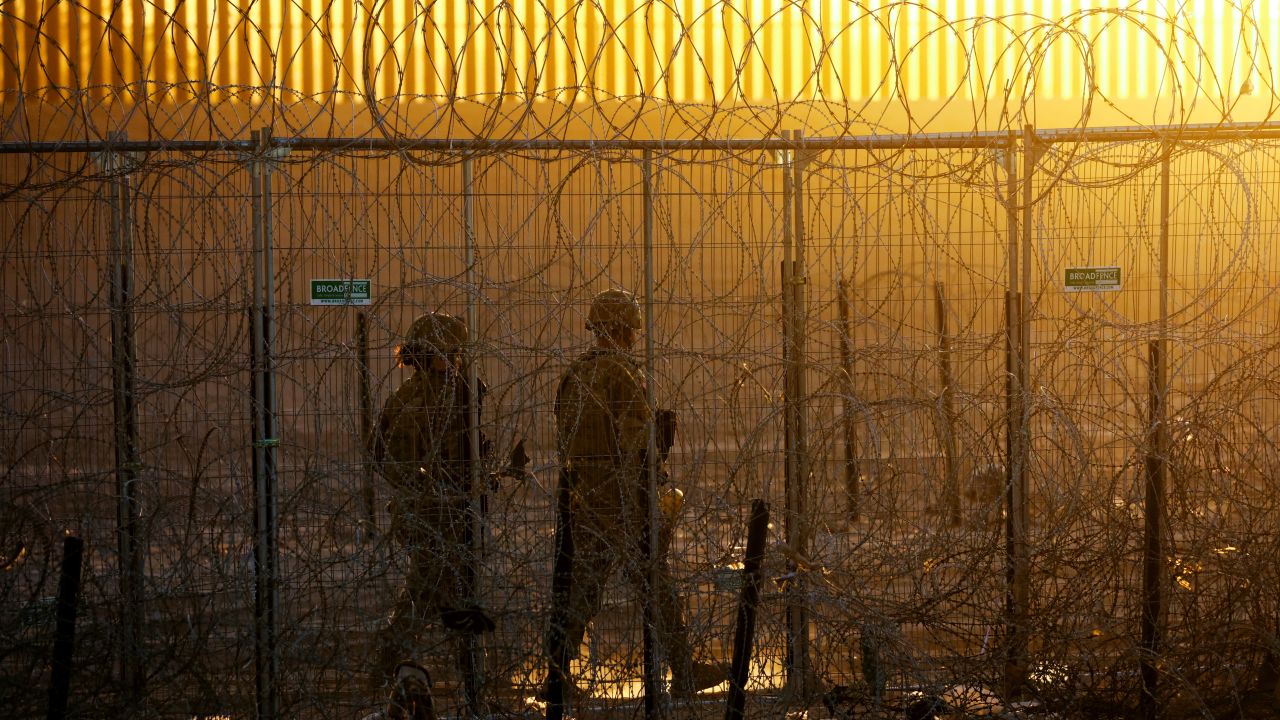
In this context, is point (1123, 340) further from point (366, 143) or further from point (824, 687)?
point (366, 143)

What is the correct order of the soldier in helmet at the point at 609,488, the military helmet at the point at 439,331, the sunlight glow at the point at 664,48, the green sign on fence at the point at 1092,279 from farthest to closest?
1. the sunlight glow at the point at 664,48
2. the green sign on fence at the point at 1092,279
3. the military helmet at the point at 439,331
4. the soldier in helmet at the point at 609,488

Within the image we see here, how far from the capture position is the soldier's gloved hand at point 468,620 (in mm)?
4922

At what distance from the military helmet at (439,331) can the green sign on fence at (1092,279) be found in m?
2.70

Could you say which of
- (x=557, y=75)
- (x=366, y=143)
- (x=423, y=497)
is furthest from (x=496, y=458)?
(x=557, y=75)

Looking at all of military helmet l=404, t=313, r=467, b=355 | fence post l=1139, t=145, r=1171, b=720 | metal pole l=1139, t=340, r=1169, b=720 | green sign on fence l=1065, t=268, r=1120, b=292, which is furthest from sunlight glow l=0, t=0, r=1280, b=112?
metal pole l=1139, t=340, r=1169, b=720

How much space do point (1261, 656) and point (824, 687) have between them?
6.47 ft

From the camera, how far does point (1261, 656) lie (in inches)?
217

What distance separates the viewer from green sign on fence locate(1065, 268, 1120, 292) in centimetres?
558

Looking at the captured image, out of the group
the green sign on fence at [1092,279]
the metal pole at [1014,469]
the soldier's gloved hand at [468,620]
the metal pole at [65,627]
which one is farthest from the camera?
the green sign on fence at [1092,279]

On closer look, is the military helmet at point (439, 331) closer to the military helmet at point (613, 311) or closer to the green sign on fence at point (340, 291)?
the green sign on fence at point (340, 291)

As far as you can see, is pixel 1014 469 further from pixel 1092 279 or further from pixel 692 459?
pixel 692 459

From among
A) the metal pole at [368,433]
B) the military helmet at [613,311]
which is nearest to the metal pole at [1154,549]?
the military helmet at [613,311]

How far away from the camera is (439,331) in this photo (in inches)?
201

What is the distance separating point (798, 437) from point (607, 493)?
0.86 meters
